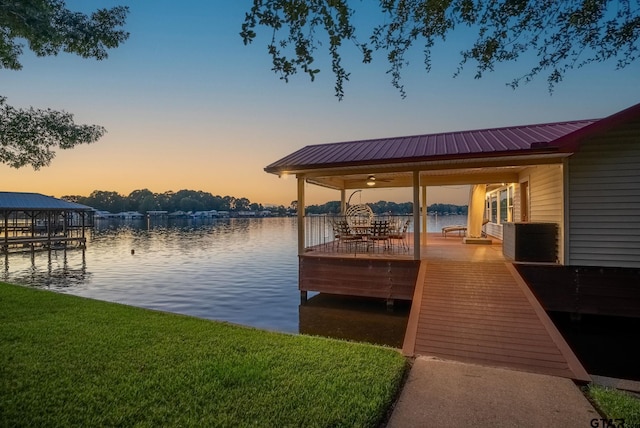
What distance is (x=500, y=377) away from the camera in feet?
12.9

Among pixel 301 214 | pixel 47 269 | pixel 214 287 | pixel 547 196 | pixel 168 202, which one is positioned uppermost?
pixel 168 202

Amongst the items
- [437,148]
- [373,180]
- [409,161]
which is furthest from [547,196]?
[373,180]

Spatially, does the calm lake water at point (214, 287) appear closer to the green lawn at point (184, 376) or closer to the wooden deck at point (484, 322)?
the wooden deck at point (484, 322)

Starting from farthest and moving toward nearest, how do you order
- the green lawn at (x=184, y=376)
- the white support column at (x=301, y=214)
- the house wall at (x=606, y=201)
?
the white support column at (x=301, y=214)
the house wall at (x=606, y=201)
the green lawn at (x=184, y=376)

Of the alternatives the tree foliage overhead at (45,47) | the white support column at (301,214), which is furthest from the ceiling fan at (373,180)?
the tree foliage overhead at (45,47)

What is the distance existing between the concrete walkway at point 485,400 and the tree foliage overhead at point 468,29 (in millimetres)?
2959

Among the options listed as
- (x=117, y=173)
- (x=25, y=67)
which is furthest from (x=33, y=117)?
(x=117, y=173)

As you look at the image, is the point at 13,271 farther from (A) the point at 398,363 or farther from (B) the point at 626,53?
(B) the point at 626,53

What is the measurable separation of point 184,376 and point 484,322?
4.62 meters

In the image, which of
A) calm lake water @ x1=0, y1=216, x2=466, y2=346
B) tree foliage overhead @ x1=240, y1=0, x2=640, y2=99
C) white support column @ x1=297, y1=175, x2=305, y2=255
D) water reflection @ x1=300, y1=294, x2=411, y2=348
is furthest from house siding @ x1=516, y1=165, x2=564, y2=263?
white support column @ x1=297, y1=175, x2=305, y2=255

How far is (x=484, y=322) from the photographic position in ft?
18.8

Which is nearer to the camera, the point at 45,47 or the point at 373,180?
the point at 45,47

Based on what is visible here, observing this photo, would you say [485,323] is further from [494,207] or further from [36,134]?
[494,207]

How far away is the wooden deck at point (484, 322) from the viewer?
15.1 ft
